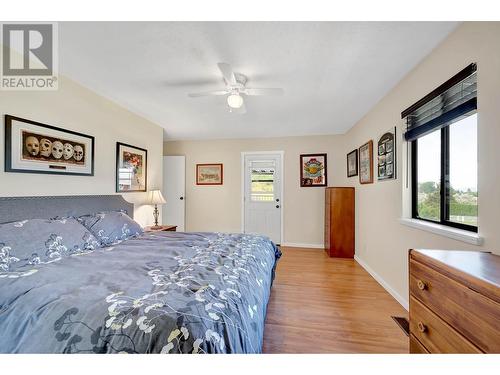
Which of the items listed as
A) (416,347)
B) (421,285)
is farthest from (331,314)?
(421,285)

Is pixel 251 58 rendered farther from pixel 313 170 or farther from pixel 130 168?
pixel 313 170

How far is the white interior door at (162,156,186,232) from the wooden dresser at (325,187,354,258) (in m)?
3.18

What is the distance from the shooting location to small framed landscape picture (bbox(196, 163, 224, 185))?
4816 mm

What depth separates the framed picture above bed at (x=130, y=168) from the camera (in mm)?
2848

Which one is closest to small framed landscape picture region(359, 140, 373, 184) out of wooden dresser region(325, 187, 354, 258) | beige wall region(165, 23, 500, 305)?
beige wall region(165, 23, 500, 305)

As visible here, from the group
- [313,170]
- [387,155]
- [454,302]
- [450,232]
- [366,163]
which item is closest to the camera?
[454,302]

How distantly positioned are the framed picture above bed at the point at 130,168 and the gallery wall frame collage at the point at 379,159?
11.1 feet

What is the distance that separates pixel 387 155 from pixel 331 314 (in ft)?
6.15

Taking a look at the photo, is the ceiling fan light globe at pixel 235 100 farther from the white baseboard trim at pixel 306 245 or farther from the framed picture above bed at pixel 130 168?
the white baseboard trim at pixel 306 245

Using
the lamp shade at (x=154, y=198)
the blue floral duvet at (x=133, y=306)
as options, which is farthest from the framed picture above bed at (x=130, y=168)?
the blue floral duvet at (x=133, y=306)

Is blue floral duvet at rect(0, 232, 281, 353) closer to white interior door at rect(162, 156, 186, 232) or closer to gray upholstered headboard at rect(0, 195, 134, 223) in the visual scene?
gray upholstered headboard at rect(0, 195, 134, 223)

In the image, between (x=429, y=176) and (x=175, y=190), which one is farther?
(x=175, y=190)

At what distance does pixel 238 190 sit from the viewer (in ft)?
15.6
